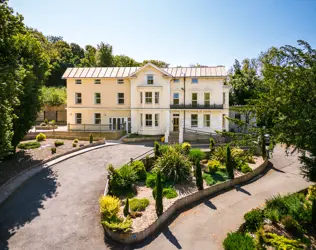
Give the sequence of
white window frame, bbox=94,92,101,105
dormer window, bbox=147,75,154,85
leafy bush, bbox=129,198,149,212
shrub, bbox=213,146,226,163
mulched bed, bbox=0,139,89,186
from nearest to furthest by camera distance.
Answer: leafy bush, bbox=129,198,149,212 < mulched bed, bbox=0,139,89,186 < shrub, bbox=213,146,226,163 < dormer window, bbox=147,75,154,85 < white window frame, bbox=94,92,101,105

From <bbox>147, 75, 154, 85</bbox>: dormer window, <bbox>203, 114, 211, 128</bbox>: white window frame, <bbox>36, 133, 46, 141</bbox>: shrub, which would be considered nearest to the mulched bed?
<bbox>36, 133, 46, 141</bbox>: shrub

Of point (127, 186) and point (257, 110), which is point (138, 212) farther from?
point (257, 110)

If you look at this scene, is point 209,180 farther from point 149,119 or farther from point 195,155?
point 149,119

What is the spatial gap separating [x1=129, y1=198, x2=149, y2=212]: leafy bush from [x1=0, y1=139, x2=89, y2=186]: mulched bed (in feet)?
30.3

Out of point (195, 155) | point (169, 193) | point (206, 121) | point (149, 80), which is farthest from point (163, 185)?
point (149, 80)

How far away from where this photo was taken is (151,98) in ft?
103

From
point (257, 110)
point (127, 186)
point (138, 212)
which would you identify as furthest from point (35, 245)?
point (257, 110)

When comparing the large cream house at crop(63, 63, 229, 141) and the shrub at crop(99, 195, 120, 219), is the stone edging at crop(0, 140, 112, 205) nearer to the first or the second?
the shrub at crop(99, 195, 120, 219)

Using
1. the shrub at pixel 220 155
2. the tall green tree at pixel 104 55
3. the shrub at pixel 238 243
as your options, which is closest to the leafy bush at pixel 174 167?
the shrub at pixel 220 155

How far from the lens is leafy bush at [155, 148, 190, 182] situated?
57.4 feet

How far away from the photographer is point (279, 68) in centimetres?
1180

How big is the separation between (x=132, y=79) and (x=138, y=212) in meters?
22.0

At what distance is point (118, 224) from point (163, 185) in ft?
19.7

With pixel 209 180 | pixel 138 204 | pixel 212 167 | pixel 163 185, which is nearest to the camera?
pixel 138 204
